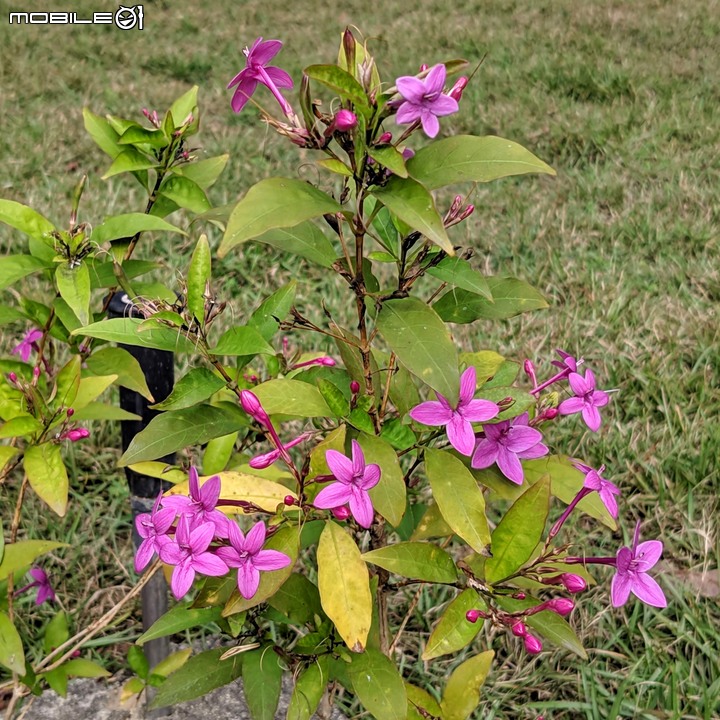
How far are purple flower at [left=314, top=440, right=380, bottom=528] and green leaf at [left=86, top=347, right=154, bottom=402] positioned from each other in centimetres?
46

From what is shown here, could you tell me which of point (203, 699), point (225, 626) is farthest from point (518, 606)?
point (203, 699)

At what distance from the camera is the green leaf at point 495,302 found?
A: 933 mm

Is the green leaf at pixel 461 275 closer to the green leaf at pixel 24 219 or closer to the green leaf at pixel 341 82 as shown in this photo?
the green leaf at pixel 341 82

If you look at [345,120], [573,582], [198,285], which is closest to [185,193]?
[198,285]

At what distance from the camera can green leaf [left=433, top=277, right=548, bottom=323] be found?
3.06ft

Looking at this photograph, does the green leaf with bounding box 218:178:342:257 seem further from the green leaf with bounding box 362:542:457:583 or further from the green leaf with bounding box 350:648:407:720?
the green leaf with bounding box 350:648:407:720

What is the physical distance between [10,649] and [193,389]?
498 mm

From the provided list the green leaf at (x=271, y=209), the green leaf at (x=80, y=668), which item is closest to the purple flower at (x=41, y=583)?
the green leaf at (x=80, y=668)

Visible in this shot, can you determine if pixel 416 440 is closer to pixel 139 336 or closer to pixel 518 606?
pixel 518 606

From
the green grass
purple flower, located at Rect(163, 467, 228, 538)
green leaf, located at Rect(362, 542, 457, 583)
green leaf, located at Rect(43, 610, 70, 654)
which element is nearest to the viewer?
purple flower, located at Rect(163, 467, 228, 538)

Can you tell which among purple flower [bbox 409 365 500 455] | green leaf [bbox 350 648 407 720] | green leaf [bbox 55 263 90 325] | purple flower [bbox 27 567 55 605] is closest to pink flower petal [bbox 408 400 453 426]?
purple flower [bbox 409 365 500 455]

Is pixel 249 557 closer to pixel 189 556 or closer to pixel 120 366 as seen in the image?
pixel 189 556

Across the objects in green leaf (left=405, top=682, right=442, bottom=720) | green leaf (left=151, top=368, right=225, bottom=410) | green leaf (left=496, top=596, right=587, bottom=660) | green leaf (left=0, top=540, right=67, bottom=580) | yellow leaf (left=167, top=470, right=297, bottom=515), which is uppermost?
green leaf (left=151, top=368, right=225, bottom=410)

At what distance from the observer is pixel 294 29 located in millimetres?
5176
